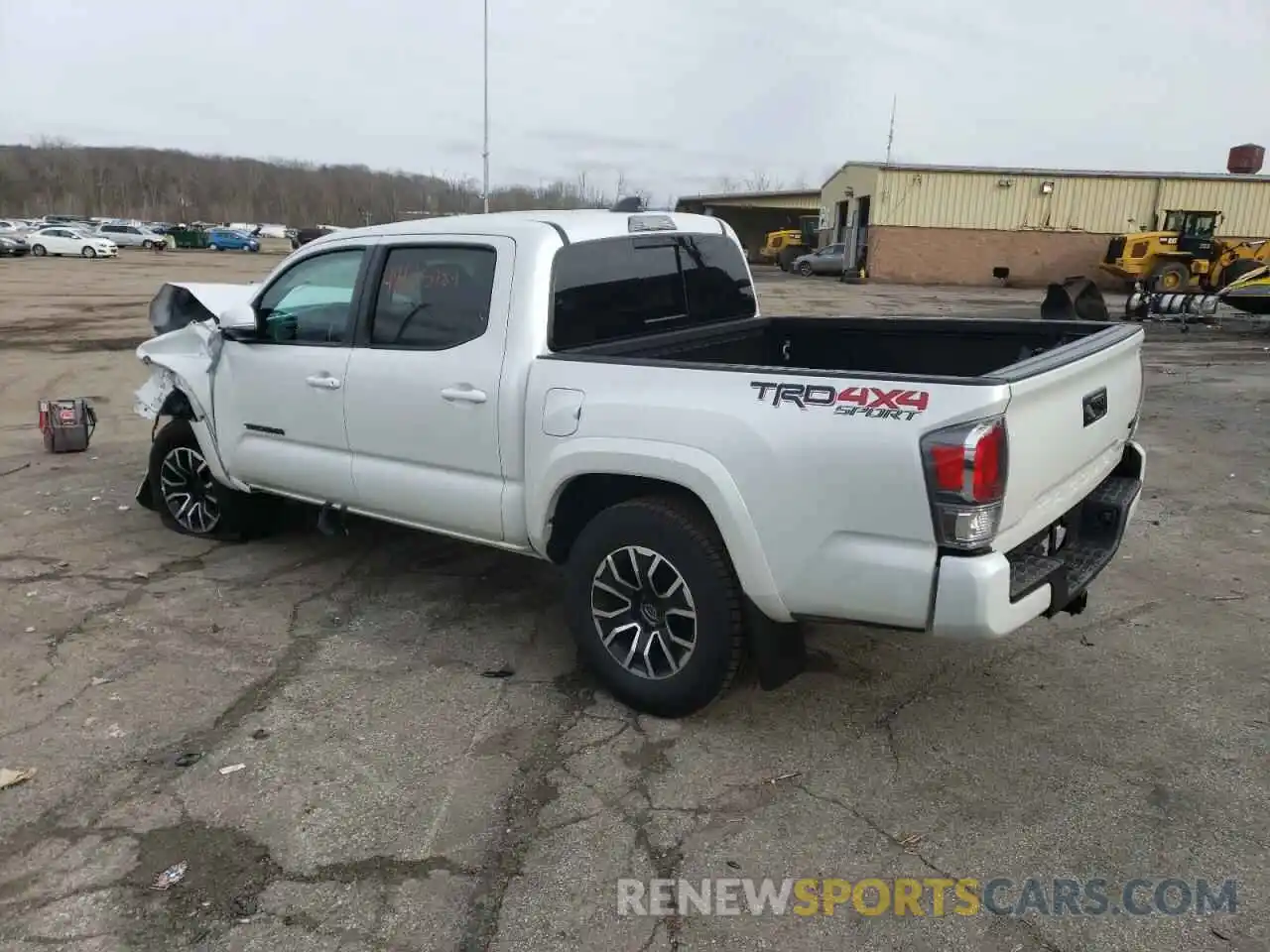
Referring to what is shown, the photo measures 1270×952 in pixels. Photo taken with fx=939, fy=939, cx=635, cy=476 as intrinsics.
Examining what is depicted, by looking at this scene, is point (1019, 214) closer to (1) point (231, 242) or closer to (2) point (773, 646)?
(2) point (773, 646)

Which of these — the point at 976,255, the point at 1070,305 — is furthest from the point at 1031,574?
the point at 976,255

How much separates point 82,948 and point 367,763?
3.48ft

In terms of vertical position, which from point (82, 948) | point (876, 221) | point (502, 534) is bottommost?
point (82, 948)

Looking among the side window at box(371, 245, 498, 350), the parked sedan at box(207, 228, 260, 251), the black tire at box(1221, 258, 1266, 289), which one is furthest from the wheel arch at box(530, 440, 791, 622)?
the parked sedan at box(207, 228, 260, 251)

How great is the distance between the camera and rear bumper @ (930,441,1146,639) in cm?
289

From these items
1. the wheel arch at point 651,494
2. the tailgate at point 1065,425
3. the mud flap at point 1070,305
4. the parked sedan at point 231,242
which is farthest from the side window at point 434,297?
the parked sedan at point 231,242

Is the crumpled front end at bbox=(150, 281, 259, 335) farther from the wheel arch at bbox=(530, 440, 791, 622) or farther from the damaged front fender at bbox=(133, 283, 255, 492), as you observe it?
the wheel arch at bbox=(530, 440, 791, 622)

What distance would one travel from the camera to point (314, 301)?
4.84m

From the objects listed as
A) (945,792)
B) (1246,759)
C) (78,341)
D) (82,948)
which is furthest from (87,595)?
(78,341)

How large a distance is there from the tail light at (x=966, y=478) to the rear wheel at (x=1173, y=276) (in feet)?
95.0

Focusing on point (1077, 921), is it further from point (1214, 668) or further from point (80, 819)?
point (80, 819)

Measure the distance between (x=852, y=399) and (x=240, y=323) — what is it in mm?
3436

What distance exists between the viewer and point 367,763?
3459 mm

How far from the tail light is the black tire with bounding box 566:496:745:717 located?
0.87m
